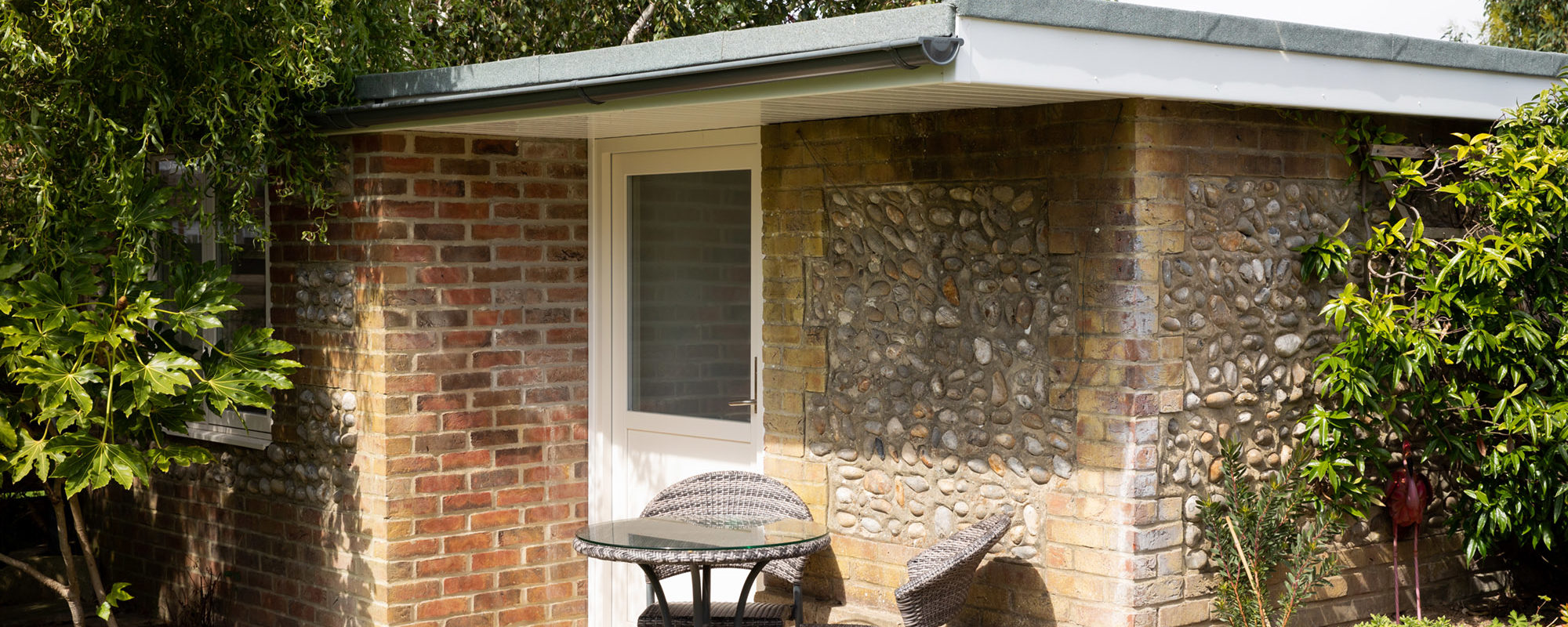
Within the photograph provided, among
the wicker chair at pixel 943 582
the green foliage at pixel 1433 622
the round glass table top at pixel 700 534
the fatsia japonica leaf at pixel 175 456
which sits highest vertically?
the fatsia japonica leaf at pixel 175 456

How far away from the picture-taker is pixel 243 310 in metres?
6.53

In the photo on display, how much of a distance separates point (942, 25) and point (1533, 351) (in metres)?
2.73

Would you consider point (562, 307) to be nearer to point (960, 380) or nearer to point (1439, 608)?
point (960, 380)

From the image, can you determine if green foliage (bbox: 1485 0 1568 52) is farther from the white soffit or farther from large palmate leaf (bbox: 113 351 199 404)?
large palmate leaf (bbox: 113 351 199 404)

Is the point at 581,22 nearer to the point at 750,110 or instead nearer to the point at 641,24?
the point at 641,24

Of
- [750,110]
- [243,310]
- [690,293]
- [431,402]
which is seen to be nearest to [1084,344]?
[750,110]

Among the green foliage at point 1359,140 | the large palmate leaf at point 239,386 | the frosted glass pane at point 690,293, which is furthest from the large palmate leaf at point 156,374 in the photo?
the green foliage at point 1359,140

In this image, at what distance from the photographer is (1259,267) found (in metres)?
4.89

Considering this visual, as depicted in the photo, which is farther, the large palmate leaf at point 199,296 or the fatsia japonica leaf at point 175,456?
the fatsia japonica leaf at point 175,456

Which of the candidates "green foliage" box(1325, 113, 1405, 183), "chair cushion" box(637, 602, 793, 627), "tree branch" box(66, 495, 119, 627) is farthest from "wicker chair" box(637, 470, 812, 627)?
"green foliage" box(1325, 113, 1405, 183)

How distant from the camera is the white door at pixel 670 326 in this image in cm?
584

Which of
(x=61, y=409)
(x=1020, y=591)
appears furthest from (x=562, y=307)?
(x=1020, y=591)

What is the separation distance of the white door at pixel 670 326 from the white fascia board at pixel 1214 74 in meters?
1.89

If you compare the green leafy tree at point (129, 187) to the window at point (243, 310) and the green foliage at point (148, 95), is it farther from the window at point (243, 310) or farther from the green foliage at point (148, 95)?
the window at point (243, 310)
